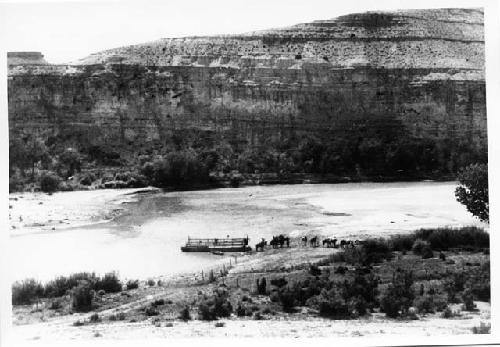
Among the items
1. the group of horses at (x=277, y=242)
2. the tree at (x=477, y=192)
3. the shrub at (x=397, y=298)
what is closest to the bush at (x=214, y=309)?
the group of horses at (x=277, y=242)

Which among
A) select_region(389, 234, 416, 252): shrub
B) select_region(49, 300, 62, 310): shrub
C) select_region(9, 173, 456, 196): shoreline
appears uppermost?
select_region(9, 173, 456, 196): shoreline

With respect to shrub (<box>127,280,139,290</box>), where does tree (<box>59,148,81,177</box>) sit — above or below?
above

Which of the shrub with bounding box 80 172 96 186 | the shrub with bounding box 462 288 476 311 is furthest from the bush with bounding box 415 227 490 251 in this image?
the shrub with bounding box 80 172 96 186

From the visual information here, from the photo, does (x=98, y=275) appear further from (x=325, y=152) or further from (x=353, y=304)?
(x=325, y=152)

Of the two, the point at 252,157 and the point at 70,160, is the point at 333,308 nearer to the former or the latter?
the point at 252,157

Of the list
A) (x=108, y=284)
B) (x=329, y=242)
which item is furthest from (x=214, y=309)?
(x=329, y=242)

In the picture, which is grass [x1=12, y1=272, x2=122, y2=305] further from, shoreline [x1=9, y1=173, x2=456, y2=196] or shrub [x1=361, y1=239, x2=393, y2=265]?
shrub [x1=361, y1=239, x2=393, y2=265]
